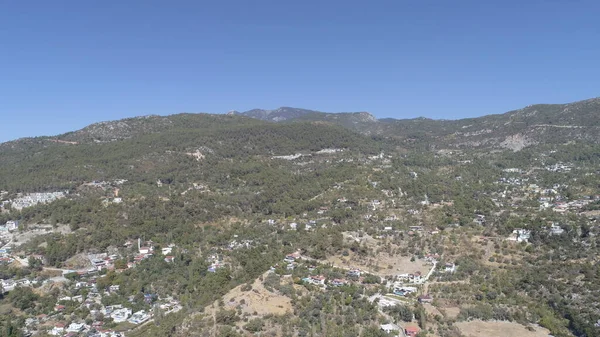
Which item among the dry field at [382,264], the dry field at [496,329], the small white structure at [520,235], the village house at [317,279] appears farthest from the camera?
the small white structure at [520,235]

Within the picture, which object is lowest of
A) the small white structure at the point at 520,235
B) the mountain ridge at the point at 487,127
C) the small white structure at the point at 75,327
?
the small white structure at the point at 75,327

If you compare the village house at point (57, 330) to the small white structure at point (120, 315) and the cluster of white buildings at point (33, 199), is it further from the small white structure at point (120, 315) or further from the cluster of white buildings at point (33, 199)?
the cluster of white buildings at point (33, 199)

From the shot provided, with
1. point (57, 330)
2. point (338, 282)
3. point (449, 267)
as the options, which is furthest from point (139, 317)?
point (449, 267)

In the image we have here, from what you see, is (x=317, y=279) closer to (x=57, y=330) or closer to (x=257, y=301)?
(x=257, y=301)

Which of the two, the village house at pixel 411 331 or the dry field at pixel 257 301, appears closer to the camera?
the village house at pixel 411 331

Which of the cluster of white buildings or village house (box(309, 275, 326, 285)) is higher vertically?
the cluster of white buildings

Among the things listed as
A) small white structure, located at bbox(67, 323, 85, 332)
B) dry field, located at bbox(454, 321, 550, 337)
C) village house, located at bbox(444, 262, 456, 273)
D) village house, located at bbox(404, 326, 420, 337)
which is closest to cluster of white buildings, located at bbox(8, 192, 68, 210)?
small white structure, located at bbox(67, 323, 85, 332)

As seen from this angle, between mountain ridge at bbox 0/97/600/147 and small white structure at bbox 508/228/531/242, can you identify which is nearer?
small white structure at bbox 508/228/531/242

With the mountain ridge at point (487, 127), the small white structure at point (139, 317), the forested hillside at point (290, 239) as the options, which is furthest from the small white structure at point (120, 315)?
the mountain ridge at point (487, 127)

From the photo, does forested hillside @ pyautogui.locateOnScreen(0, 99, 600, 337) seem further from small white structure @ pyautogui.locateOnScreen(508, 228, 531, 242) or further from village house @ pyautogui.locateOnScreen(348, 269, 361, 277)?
small white structure @ pyautogui.locateOnScreen(508, 228, 531, 242)
